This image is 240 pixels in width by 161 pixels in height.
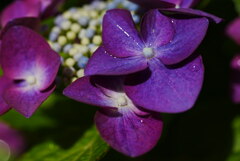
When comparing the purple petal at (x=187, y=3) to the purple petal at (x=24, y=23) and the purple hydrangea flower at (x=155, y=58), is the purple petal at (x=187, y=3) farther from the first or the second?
the purple petal at (x=24, y=23)

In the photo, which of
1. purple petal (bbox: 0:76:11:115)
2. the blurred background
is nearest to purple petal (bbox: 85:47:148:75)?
purple petal (bbox: 0:76:11:115)

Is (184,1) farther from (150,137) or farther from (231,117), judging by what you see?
(231,117)

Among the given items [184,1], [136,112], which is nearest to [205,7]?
[184,1]

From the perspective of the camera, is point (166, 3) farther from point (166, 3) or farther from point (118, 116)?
point (118, 116)

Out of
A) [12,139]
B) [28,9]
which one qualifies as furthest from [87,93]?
[12,139]

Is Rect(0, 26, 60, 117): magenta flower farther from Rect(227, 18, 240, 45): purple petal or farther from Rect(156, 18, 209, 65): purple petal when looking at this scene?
Rect(227, 18, 240, 45): purple petal

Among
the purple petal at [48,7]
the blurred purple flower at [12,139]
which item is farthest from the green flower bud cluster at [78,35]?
the blurred purple flower at [12,139]

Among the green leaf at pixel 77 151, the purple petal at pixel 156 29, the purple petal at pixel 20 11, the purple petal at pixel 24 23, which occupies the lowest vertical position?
the green leaf at pixel 77 151
